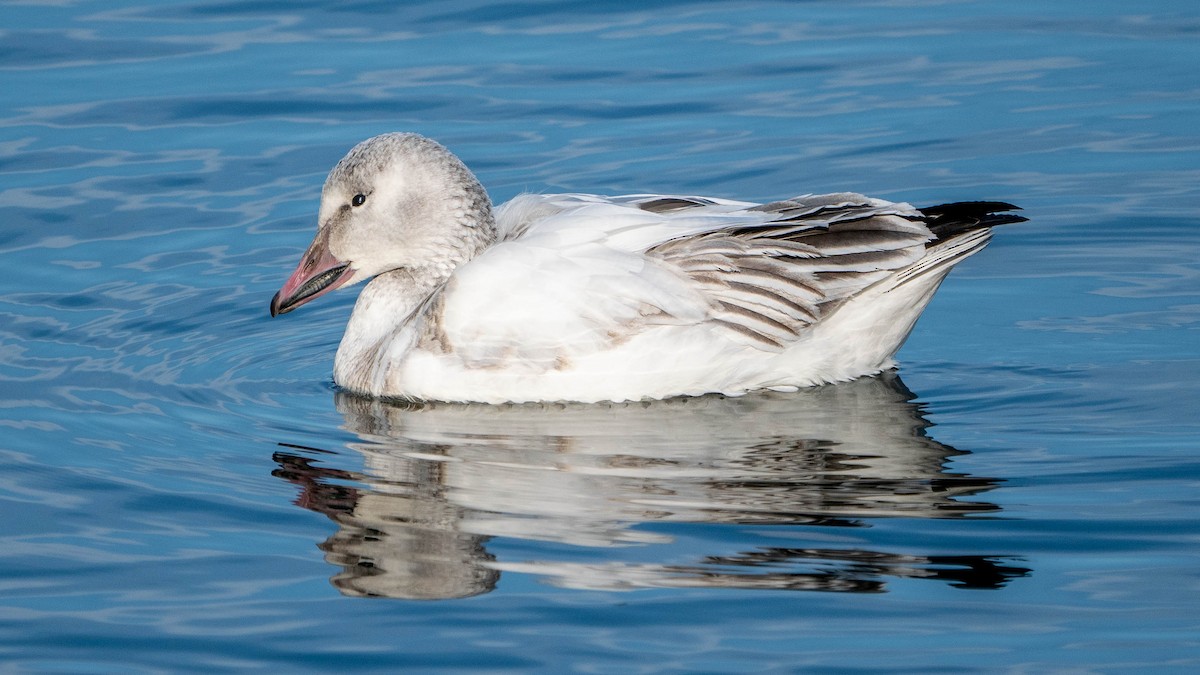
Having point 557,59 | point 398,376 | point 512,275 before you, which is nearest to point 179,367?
point 398,376

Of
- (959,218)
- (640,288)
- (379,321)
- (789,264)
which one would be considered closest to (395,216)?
(379,321)

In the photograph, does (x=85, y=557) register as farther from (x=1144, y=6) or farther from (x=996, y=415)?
(x=1144, y=6)

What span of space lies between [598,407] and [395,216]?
1412 mm

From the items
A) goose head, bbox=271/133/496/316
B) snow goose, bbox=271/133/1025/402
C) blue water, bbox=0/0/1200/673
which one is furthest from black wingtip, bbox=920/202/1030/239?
goose head, bbox=271/133/496/316

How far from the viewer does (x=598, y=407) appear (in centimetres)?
841

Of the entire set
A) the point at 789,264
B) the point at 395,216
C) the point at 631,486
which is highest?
the point at 395,216

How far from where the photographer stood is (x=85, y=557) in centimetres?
689

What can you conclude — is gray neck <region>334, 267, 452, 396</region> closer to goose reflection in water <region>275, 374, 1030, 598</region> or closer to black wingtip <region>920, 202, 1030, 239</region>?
goose reflection in water <region>275, 374, 1030, 598</region>

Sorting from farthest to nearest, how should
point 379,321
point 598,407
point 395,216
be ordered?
point 379,321 < point 395,216 < point 598,407

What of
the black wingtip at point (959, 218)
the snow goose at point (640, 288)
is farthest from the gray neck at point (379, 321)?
the black wingtip at point (959, 218)

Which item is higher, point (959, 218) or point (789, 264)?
point (959, 218)

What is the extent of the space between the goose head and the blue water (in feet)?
2.07

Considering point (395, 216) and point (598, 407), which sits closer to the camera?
point (598, 407)

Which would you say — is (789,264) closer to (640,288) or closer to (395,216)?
(640,288)
